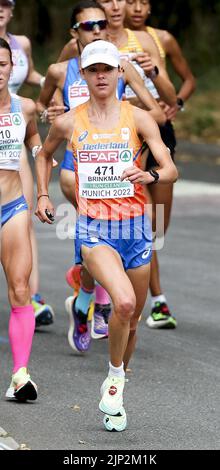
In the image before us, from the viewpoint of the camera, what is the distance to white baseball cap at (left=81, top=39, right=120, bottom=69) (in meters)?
Result: 8.11

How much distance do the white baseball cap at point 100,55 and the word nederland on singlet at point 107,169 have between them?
1.44ft

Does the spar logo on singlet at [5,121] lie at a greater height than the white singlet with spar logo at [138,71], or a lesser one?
lesser

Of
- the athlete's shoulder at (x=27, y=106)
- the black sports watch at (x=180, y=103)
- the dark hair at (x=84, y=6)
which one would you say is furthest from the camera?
the black sports watch at (x=180, y=103)

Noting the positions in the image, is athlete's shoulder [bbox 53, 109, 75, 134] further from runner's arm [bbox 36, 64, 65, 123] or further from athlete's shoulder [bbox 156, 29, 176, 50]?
athlete's shoulder [bbox 156, 29, 176, 50]

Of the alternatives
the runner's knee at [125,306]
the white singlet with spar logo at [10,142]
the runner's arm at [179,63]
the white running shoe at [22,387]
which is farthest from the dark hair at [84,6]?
the runner's knee at [125,306]

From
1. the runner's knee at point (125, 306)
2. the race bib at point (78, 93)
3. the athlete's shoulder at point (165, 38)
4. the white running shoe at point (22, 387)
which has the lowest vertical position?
the white running shoe at point (22, 387)

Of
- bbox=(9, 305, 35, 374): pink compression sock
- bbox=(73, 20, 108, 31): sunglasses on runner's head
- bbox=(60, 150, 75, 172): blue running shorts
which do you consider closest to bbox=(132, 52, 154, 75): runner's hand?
bbox=(73, 20, 108, 31): sunglasses on runner's head

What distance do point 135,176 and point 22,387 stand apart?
4.69ft

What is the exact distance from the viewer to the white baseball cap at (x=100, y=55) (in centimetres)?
811

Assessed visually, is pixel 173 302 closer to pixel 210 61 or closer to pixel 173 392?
pixel 173 392

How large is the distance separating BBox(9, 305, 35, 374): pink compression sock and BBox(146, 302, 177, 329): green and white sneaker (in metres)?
2.41

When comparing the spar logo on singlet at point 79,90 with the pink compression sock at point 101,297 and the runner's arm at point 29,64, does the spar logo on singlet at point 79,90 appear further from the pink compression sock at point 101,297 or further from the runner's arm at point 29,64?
the pink compression sock at point 101,297

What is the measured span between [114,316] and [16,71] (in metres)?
3.43

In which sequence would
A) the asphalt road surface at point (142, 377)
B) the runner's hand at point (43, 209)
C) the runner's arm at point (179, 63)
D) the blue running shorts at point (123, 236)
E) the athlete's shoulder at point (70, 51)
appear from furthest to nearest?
the runner's arm at point (179, 63) < the athlete's shoulder at point (70, 51) < the runner's hand at point (43, 209) < the blue running shorts at point (123, 236) < the asphalt road surface at point (142, 377)
